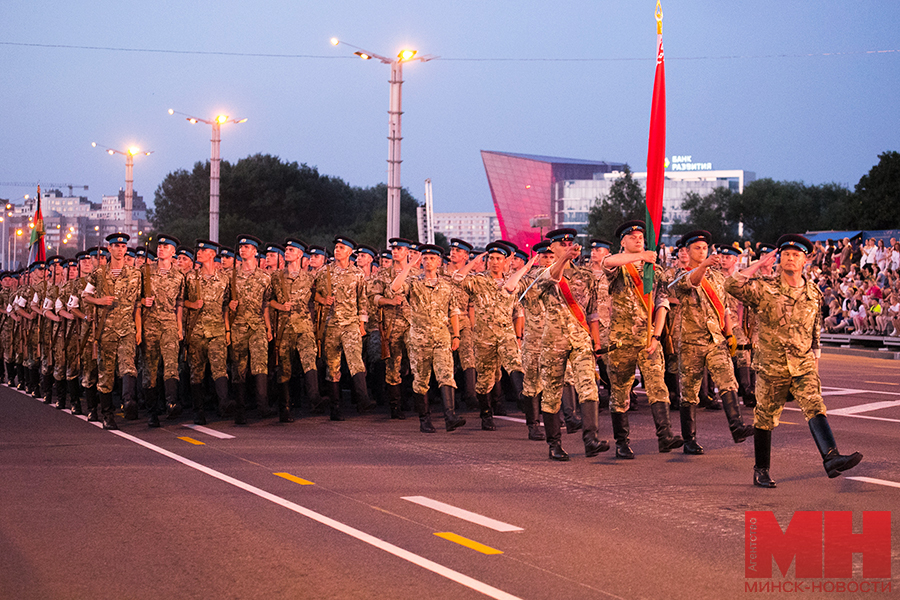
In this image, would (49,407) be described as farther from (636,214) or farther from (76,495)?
(636,214)

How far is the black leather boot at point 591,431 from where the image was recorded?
10086 mm

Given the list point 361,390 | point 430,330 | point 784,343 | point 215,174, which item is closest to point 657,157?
point 430,330

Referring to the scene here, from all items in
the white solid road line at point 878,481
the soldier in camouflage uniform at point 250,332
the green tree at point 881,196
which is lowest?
the white solid road line at point 878,481

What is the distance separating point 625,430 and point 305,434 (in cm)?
391

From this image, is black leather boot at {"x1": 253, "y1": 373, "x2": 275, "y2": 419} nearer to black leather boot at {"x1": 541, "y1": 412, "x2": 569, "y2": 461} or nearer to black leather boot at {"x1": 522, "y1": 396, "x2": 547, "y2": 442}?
black leather boot at {"x1": 522, "y1": 396, "x2": 547, "y2": 442}

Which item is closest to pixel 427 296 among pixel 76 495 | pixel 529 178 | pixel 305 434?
pixel 305 434

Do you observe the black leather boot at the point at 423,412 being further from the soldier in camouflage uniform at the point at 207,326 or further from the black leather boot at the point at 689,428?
the black leather boot at the point at 689,428

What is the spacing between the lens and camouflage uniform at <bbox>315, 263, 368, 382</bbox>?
13984 millimetres

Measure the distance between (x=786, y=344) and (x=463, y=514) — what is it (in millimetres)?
3059

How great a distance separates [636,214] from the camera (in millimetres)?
83625

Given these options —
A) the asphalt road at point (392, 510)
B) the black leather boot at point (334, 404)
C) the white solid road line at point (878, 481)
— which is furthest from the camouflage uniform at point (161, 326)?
the white solid road line at point (878, 481)

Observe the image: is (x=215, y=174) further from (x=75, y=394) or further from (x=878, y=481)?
(x=878, y=481)

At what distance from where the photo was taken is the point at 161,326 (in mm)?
13516

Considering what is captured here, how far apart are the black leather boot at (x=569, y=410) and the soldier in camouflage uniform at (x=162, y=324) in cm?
518
